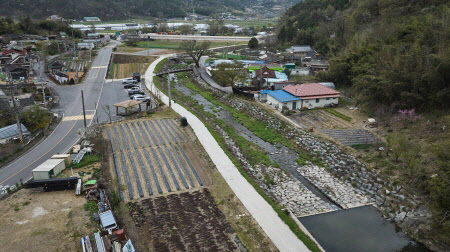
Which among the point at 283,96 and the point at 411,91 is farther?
the point at 283,96

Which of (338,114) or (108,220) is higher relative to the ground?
(338,114)

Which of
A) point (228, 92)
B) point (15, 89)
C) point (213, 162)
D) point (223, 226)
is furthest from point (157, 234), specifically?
point (15, 89)

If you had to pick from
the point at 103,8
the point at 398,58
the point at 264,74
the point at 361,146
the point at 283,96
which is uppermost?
the point at 103,8

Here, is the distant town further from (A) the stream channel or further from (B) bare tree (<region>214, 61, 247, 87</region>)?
(B) bare tree (<region>214, 61, 247, 87</region>)

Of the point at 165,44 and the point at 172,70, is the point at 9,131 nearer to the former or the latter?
the point at 172,70

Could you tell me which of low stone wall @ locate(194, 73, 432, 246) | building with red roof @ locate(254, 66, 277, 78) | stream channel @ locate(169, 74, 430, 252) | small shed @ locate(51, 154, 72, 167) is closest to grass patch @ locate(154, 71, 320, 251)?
stream channel @ locate(169, 74, 430, 252)

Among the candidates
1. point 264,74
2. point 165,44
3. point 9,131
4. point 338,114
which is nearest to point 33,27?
point 165,44

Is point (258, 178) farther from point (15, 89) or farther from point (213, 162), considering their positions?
point (15, 89)

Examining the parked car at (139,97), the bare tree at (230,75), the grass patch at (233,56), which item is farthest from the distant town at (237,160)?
the grass patch at (233,56)
